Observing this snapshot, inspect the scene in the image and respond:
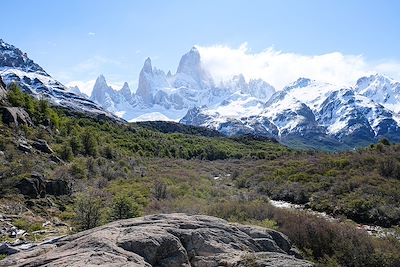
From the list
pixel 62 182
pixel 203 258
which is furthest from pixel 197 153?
pixel 203 258

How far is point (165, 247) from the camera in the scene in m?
10.6

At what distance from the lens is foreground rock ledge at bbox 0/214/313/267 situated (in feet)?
30.9

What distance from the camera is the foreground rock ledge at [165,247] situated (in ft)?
30.9

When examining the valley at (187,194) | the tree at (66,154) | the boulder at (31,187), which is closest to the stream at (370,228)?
the valley at (187,194)

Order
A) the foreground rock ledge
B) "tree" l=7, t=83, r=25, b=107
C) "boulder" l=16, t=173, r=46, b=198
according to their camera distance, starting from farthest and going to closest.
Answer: "tree" l=7, t=83, r=25, b=107, "boulder" l=16, t=173, r=46, b=198, the foreground rock ledge

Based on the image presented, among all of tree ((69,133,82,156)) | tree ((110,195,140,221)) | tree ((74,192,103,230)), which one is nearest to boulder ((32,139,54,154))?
tree ((69,133,82,156))

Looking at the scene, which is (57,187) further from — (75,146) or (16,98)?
(16,98)

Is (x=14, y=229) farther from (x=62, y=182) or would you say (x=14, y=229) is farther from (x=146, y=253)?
(x=146, y=253)

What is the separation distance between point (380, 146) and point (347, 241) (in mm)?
52610

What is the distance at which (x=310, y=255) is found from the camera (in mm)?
15086

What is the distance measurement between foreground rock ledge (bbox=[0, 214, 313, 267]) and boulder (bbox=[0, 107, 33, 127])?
131ft

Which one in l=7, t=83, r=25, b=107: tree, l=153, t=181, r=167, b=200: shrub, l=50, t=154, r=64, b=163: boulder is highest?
l=7, t=83, r=25, b=107: tree

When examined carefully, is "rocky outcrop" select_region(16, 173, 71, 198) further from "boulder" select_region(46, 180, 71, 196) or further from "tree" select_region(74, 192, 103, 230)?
"tree" select_region(74, 192, 103, 230)

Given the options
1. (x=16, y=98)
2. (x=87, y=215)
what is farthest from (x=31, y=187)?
(x=16, y=98)
